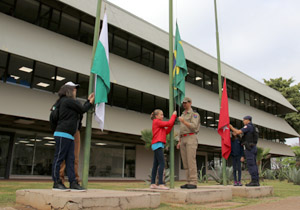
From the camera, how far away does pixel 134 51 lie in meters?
20.2

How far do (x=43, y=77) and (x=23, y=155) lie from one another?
4503mm

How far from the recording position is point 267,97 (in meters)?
30.7

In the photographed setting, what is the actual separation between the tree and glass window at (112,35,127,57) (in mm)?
33933

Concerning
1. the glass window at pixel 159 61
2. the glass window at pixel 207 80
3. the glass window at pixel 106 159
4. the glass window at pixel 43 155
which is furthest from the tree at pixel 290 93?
the glass window at pixel 43 155

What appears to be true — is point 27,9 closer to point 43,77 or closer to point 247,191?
point 43,77

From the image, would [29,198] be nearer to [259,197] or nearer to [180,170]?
[259,197]

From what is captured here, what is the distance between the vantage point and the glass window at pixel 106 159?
18.4 m

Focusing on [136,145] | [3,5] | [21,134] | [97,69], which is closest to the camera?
[97,69]

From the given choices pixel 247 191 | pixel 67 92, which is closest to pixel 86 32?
pixel 67 92

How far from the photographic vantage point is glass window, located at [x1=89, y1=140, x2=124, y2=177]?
60.4 ft

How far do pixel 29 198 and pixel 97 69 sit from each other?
96.7 inches

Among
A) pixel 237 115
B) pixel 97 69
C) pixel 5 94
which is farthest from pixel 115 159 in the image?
pixel 97 69

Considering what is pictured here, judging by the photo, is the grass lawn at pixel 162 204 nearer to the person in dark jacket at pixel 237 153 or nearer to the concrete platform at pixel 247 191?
the concrete platform at pixel 247 191

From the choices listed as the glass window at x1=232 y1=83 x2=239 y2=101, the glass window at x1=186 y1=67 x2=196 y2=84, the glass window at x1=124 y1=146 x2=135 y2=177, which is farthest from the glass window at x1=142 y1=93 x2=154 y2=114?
the glass window at x1=232 y1=83 x2=239 y2=101
